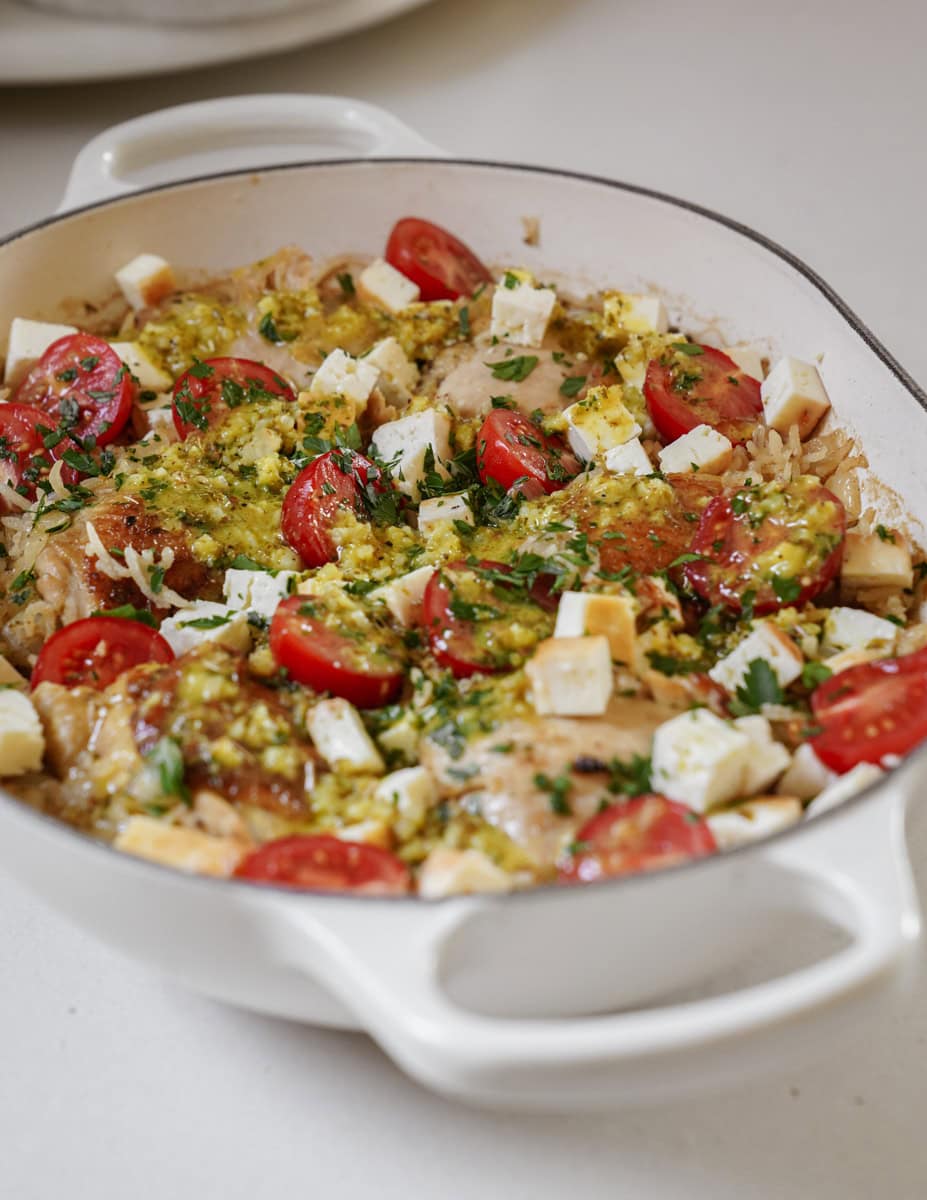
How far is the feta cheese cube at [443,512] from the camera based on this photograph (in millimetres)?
3227

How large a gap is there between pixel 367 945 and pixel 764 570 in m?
1.37

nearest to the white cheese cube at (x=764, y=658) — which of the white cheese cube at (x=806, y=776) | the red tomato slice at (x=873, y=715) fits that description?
the red tomato slice at (x=873, y=715)

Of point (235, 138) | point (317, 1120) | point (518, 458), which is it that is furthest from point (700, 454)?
point (235, 138)

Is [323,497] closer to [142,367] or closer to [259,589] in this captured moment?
[259,589]

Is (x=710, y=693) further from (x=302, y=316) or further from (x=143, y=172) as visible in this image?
(x=143, y=172)

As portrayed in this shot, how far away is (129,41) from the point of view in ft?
16.5

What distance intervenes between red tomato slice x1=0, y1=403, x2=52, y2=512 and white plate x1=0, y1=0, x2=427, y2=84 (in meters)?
2.16

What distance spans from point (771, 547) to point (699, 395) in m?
0.73

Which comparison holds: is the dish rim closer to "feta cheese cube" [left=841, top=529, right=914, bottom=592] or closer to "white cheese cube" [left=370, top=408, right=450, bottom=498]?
"feta cheese cube" [left=841, top=529, right=914, bottom=592]

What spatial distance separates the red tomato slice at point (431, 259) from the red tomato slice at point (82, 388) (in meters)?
0.92

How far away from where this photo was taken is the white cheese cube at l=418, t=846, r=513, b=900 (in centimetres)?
213

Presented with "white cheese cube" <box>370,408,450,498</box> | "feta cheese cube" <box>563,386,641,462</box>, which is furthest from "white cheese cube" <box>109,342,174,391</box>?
Answer: "feta cheese cube" <box>563,386,641,462</box>

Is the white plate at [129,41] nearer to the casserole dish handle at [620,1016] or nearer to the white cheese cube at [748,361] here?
the white cheese cube at [748,361]

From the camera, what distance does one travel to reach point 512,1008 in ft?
7.00
